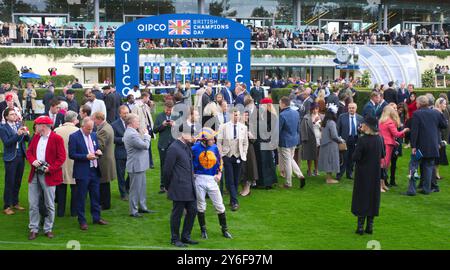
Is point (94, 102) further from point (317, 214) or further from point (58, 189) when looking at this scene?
point (317, 214)

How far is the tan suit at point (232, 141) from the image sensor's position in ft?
34.0

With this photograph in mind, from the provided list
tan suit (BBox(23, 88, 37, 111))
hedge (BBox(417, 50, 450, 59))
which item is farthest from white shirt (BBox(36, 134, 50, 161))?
hedge (BBox(417, 50, 450, 59))

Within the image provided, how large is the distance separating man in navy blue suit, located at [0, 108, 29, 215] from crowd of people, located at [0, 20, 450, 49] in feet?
102

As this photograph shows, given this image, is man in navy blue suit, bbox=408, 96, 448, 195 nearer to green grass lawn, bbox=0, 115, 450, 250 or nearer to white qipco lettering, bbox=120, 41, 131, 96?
green grass lawn, bbox=0, 115, 450, 250

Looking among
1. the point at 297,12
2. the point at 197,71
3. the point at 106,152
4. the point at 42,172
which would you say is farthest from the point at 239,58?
the point at 297,12

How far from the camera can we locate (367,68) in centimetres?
3136

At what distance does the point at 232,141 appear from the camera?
34.4 ft

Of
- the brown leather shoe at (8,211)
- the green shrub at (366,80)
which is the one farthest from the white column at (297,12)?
the brown leather shoe at (8,211)

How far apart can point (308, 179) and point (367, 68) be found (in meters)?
19.4

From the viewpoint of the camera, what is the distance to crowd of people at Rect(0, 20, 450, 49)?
4028 centimetres

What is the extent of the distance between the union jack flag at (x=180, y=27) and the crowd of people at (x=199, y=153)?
22.6ft

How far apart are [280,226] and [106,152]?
Result: 296 cm

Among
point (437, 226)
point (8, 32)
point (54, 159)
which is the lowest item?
point (437, 226)

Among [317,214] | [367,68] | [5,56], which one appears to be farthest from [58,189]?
[5,56]
